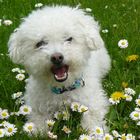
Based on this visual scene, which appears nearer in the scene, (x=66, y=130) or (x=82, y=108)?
(x=66, y=130)

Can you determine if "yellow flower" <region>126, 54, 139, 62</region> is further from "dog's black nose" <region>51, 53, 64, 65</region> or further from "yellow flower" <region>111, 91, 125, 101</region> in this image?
"dog's black nose" <region>51, 53, 64, 65</region>

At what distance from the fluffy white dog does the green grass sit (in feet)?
0.65

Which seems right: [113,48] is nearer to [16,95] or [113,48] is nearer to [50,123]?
[16,95]

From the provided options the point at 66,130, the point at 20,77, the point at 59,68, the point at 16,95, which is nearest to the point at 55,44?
the point at 59,68

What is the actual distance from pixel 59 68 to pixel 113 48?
174cm

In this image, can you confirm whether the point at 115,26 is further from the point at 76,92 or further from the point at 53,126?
the point at 53,126

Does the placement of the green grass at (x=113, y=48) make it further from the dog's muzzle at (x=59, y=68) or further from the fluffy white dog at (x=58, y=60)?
the dog's muzzle at (x=59, y=68)

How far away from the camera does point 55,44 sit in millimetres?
4391

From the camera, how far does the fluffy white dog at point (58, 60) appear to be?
435 cm

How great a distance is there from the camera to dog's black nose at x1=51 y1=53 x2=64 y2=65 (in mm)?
4203

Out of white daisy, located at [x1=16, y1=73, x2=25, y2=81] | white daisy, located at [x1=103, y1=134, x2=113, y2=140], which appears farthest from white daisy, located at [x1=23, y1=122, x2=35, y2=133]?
white daisy, located at [x1=16, y1=73, x2=25, y2=81]

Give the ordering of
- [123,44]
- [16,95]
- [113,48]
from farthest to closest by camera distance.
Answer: [113,48] → [123,44] → [16,95]

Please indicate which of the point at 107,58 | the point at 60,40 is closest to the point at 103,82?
the point at 107,58

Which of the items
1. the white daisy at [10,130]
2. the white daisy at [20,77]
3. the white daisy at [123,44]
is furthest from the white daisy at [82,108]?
the white daisy at [123,44]
